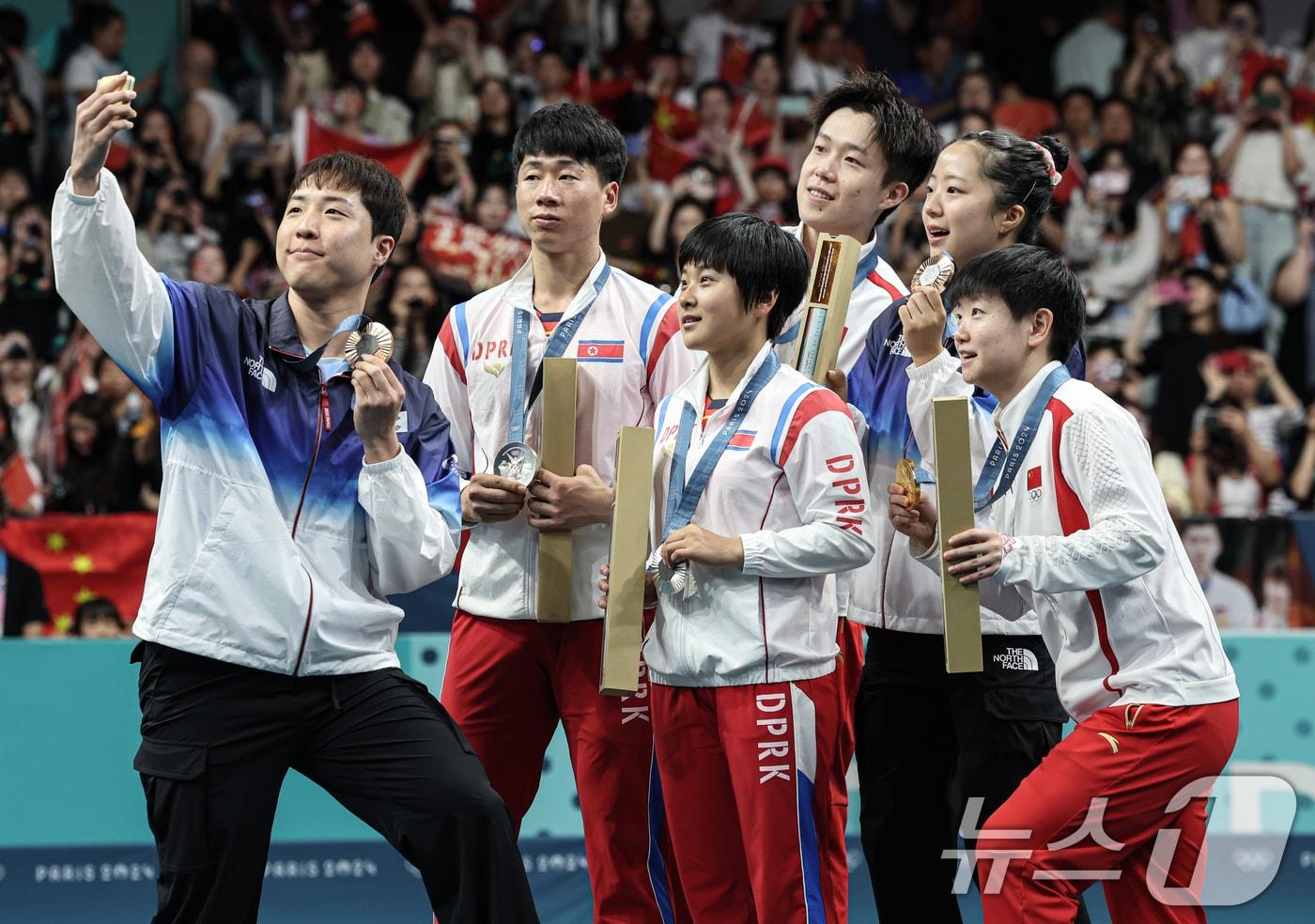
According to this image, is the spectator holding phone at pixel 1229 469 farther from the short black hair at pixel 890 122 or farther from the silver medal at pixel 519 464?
the silver medal at pixel 519 464

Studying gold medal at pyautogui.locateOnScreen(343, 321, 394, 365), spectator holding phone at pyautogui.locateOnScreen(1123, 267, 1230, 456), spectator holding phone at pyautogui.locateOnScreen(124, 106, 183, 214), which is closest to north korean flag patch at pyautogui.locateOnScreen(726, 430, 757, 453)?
gold medal at pyautogui.locateOnScreen(343, 321, 394, 365)

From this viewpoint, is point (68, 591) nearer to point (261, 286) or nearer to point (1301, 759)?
point (261, 286)

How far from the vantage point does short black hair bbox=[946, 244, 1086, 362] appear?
3.95 m

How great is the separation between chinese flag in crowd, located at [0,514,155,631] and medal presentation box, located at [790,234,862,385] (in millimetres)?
3147

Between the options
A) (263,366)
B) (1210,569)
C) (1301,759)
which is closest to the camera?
(263,366)

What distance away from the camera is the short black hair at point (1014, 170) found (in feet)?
14.4

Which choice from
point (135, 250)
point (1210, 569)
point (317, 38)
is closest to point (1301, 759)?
point (1210, 569)

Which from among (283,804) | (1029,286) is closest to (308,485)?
(1029,286)

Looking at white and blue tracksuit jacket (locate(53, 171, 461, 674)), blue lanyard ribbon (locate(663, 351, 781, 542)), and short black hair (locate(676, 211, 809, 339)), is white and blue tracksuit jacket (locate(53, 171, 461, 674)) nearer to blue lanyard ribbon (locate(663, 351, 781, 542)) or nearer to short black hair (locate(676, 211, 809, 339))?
blue lanyard ribbon (locate(663, 351, 781, 542))

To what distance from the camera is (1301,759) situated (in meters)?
5.82

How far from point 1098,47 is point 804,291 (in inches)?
350

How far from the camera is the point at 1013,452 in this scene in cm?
392

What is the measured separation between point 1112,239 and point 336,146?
521 cm

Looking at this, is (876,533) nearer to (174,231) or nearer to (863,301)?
(863,301)
